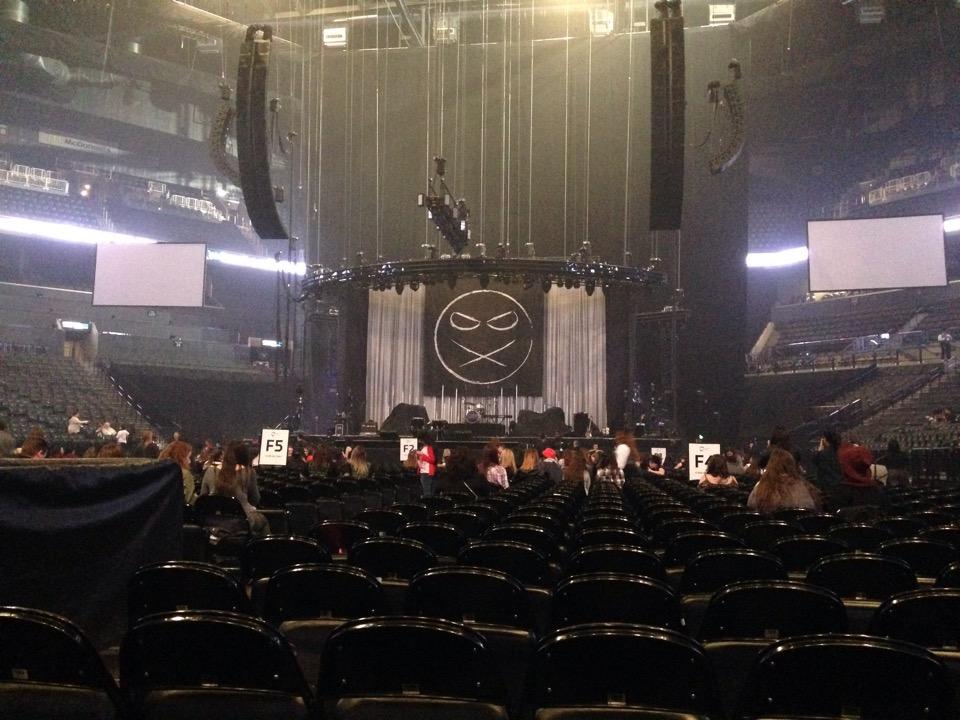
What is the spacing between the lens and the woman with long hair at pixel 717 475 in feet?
43.1

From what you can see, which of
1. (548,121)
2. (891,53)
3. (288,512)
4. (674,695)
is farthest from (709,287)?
(674,695)

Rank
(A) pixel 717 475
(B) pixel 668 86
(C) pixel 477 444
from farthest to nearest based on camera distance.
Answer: (C) pixel 477 444
(A) pixel 717 475
(B) pixel 668 86

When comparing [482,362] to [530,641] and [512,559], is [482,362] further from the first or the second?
[530,641]

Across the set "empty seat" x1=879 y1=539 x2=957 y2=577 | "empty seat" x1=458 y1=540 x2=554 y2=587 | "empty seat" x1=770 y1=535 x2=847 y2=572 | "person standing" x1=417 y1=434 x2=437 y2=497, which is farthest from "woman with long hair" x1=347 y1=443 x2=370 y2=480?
"empty seat" x1=879 y1=539 x2=957 y2=577

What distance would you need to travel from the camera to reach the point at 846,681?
2.41 meters

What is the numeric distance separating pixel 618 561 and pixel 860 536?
226 cm

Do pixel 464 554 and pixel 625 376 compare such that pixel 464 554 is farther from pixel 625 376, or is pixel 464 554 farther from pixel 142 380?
pixel 142 380

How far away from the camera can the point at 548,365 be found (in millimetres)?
29984

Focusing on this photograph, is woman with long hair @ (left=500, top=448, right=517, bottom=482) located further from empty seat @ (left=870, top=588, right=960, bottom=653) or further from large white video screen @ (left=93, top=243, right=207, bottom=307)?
empty seat @ (left=870, top=588, right=960, bottom=653)

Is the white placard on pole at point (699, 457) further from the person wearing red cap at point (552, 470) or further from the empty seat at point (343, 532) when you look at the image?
the empty seat at point (343, 532)

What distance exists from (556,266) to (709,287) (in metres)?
8.48

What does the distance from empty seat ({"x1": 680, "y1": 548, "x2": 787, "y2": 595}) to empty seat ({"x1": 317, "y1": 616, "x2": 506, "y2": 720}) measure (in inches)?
74.3

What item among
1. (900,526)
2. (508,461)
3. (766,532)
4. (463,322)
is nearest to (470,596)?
(766,532)

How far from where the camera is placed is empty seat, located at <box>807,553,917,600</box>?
13.7 ft
